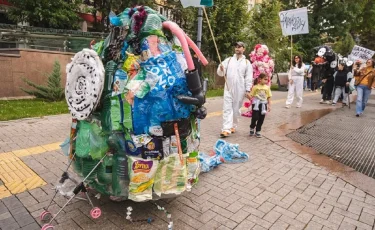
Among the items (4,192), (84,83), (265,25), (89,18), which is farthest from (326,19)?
(4,192)

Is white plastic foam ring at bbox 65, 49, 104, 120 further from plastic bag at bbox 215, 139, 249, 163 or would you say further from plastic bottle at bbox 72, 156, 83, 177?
plastic bag at bbox 215, 139, 249, 163

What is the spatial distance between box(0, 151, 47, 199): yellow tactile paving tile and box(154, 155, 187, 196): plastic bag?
5.86 ft

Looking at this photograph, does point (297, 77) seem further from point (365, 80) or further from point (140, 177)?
point (140, 177)

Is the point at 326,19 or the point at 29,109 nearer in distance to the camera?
the point at 29,109

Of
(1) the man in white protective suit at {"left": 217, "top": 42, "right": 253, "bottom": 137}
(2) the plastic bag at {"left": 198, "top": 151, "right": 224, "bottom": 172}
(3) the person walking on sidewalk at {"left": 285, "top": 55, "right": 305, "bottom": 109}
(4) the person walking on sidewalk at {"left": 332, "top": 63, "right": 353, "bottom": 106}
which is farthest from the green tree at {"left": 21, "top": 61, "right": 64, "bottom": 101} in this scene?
(4) the person walking on sidewalk at {"left": 332, "top": 63, "right": 353, "bottom": 106}

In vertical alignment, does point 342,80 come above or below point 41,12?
below

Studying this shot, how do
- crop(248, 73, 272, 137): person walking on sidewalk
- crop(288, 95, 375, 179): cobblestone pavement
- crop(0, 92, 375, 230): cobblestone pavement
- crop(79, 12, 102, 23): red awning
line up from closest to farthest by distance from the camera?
crop(0, 92, 375, 230): cobblestone pavement < crop(288, 95, 375, 179): cobblestone pavement < crop(248, 73, 272, 137): person walking on sidewalk < crop(79, 12, 102, 23): red awning

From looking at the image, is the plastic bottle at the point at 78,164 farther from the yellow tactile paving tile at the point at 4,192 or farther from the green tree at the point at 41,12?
the green tree at the point at 41,12

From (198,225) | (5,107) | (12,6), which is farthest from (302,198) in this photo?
(12,6)

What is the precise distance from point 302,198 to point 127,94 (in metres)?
2.53

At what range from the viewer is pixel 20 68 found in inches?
399

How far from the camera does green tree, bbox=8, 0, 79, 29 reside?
645 inches

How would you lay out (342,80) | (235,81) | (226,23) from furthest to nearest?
(226,23), (342,80), (235,81)

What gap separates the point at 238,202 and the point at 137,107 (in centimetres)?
170
